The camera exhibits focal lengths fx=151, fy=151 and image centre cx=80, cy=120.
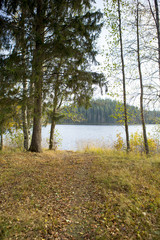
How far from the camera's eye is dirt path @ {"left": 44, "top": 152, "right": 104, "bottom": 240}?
8.79 feet

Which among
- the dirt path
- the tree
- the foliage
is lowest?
the dirt path

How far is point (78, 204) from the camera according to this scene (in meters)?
3.53

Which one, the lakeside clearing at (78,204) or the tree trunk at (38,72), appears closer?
the lakeside clearing at (78,204)

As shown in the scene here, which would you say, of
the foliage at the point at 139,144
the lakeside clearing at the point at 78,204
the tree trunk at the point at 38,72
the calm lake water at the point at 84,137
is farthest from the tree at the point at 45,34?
the foliage at the point at 139,144

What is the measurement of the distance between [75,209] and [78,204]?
0.19 metres

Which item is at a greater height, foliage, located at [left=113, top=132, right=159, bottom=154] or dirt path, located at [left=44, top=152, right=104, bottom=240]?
foliage, located at [left=113, top=132, right=159, bottom=154]

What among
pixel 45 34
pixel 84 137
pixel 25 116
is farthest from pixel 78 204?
pixel 84 137

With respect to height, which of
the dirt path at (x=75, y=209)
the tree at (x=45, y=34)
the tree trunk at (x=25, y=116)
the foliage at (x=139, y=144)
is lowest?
the dirt path at (x=75, y=209)

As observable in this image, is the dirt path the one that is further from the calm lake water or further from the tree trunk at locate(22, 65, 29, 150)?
the calm lake water

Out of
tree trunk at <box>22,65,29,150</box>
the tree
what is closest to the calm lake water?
tree trunk at <box>22,65,29,150</box>

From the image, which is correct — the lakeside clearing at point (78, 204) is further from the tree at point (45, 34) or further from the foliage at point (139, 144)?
the foliage at point (139, 144)

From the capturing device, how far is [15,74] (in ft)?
18.8

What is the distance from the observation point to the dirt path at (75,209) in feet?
8.79

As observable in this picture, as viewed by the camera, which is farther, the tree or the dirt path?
the tree
